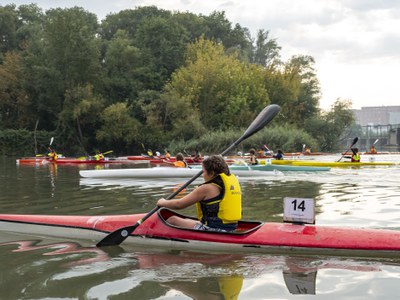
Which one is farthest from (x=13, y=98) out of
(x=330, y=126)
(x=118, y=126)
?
(x=330, y=126)

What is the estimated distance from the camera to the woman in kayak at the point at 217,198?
5156 mm

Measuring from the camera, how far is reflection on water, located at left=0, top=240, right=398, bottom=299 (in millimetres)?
3951

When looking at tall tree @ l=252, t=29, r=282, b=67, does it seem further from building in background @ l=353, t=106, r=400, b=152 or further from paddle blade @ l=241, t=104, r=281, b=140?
paddle blade @ l=241, t=104, r=281, b=140

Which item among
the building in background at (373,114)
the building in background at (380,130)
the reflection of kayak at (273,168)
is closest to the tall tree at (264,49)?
the building in background at (380,130)

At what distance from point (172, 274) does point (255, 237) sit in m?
1.11

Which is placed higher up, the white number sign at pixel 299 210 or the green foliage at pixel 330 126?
the green foliage at pixel 330 126

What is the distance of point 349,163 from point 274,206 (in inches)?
404

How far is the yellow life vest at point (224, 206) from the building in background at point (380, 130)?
1127 inches

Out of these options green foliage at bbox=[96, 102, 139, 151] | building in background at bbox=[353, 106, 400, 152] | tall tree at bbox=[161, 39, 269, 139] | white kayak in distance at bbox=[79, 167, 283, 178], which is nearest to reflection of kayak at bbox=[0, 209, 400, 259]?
white kayak in distance at bbox=[79, 167, 283, 178]

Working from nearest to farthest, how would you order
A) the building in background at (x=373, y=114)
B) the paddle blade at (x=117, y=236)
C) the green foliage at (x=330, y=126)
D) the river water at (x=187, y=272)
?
the river water at (x=187, y=272) → the paddle blade at (x=117, y=236) → the green foliage at (x=330, y=126) → the building in background at (x=373, y=114)

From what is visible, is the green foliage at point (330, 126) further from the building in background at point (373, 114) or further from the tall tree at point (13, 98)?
the building in background at point (373, 114)

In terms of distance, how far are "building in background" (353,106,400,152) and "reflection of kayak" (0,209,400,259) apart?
93.3ft

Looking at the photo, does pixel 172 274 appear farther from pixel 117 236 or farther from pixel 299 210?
pixel 299 210

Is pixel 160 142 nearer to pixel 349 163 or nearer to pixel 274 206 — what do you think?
pixel 349 163
